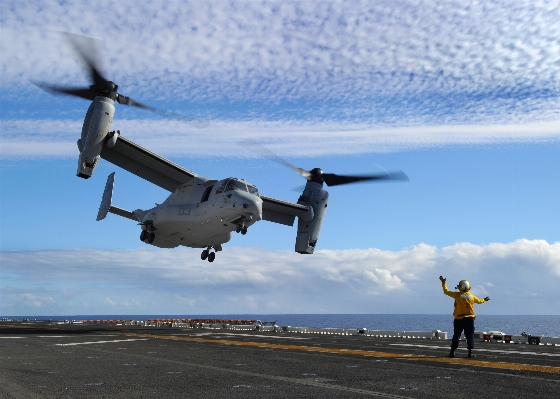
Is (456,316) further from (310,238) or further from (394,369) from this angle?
(310,238)

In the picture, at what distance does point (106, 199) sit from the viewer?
114 ft

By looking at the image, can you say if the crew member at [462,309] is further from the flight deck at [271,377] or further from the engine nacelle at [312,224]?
the engine nacelle at [312,224]

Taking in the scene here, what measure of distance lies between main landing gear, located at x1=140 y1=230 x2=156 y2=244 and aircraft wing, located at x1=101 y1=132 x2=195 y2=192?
319cm

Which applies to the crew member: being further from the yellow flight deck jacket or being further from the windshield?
the windshield

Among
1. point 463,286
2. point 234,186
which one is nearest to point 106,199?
point 234,186

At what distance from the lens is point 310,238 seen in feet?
123

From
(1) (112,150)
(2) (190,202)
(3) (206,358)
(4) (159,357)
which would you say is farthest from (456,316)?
(1) (112,150)

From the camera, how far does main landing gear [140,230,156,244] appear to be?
34594 millimetres

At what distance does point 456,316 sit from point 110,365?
8420 mm

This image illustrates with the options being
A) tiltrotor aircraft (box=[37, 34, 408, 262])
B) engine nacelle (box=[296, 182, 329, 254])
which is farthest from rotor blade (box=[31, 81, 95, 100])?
engine nacelle (box=[296, 182, 329, 254])

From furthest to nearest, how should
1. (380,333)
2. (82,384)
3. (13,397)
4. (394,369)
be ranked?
(380,333) < (394,369) < (82,384) < (13,397)

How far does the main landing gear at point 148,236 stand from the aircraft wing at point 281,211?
300 inches

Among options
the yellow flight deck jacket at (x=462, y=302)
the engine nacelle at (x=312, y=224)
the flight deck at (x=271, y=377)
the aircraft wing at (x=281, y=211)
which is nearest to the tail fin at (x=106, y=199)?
the aircraft wing at (x=281, y=211)

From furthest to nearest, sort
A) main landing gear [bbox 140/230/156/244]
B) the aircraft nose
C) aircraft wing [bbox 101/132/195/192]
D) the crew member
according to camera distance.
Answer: main landing gear [bbox 140/230/156/244] → aircraft wing [bbox 101/132/195/192] → the aircraft nose → the crew member
